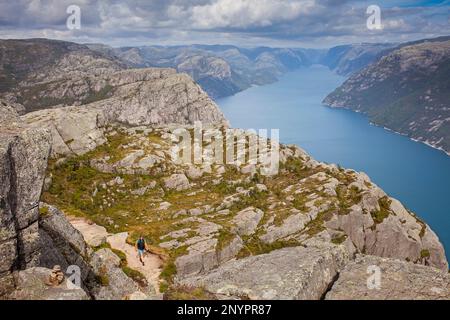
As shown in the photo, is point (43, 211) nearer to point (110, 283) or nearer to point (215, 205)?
point (110, 283)

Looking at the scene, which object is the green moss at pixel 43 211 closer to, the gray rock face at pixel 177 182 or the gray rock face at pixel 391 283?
the gray rock face at pixel 391 283

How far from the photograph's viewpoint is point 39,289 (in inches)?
632

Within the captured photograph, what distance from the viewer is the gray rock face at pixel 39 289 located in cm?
1542

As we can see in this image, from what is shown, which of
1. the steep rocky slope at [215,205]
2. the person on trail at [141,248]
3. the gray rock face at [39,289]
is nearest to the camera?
the gray rock face at [39,289]

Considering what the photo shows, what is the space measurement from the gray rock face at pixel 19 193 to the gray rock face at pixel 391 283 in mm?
13231

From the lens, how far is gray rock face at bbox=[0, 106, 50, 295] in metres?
15.9

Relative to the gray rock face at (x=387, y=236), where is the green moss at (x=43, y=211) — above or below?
above

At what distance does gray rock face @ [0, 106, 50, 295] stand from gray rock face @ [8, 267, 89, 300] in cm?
44

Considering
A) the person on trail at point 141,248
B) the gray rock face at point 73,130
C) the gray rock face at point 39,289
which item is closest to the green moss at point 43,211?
the gray rock face at point 39,289

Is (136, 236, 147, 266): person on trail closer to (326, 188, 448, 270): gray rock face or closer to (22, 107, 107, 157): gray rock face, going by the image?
(326, 188, 448, 270): gray rock face

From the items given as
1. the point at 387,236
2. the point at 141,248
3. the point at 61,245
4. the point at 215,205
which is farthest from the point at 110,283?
the point at 387,236

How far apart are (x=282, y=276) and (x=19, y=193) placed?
11.9 m

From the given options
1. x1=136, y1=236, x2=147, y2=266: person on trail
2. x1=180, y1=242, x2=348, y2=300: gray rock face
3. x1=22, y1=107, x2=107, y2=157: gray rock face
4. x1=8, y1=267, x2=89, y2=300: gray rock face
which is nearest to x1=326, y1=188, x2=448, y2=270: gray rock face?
x1=136, y1=236, x2=147, y2=266: person on trail
